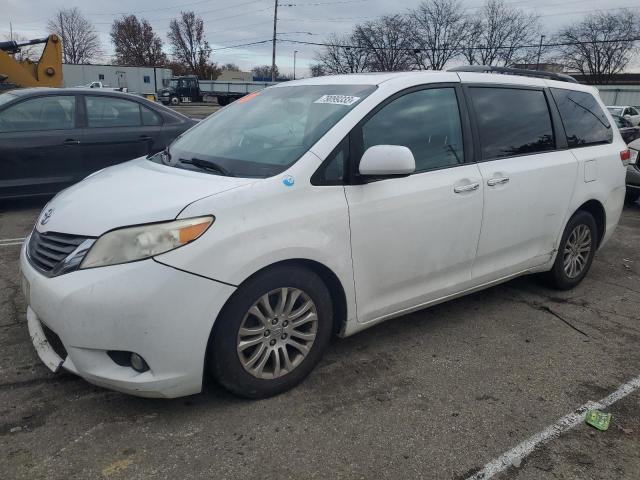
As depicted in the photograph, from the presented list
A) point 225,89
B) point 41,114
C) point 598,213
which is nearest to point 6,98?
point 41,114

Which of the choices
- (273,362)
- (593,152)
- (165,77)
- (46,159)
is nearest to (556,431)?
(273,362)

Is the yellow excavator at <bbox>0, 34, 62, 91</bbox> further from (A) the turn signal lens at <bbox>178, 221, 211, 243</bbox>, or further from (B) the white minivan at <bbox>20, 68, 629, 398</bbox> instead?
(A) the turn signal lens at <bbox>178, 221, 211, 243</bbox>

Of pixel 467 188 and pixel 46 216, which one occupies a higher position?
pixel 467 188

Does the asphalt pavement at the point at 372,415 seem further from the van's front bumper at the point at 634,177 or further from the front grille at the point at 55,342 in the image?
the van's front bumper at the point at 634,177

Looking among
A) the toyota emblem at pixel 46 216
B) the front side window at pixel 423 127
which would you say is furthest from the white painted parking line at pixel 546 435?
the toyota emblem at pixel 46 216

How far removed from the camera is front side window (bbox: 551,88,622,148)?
4.23 meters

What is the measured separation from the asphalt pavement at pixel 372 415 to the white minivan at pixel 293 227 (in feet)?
0.75

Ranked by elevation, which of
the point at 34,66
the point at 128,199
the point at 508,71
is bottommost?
the point at 128,199

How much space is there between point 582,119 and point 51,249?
13.3 ft

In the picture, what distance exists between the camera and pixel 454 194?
10.9 feet

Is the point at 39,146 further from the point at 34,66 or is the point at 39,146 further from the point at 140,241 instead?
the point at 34,66

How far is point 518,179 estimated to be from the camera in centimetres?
369

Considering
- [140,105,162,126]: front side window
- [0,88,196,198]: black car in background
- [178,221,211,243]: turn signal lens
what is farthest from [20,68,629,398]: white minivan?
[140,105,162,126]: front side window

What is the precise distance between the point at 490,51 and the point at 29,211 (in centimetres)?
5351
